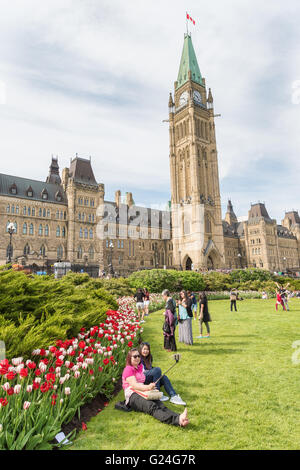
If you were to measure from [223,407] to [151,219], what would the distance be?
65377 millimetres

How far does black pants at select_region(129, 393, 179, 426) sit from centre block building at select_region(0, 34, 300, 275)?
96.9 ft

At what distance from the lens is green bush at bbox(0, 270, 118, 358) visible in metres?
5.21

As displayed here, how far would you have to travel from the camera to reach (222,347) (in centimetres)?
877

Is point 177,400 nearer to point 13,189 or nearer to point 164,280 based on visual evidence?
point 164,280

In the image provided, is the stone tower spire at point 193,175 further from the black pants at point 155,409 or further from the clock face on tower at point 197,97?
the black pants at point 155,409

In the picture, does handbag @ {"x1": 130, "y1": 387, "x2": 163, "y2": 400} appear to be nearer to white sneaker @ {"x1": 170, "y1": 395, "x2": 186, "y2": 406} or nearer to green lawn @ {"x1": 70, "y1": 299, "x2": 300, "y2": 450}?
green lawn @ {"x1": 70, "y1": 299, "x2": 300, "y2": 450}

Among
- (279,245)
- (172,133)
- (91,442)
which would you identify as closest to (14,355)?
(91,442)

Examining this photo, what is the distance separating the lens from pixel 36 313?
696 centimetres

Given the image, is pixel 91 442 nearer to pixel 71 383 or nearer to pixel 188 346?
pixel 71 383

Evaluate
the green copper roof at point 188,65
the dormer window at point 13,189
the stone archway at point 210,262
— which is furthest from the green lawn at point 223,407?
the green copper roof at point 188,65

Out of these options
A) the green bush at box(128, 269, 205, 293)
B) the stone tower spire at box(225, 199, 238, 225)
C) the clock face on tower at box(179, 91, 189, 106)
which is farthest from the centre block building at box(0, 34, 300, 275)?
the stone tower spire at box(225, 199, 238, 225)

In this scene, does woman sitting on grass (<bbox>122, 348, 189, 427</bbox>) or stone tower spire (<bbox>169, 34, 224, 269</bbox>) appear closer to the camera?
woman sitting on grass (<bbox>122, 348, 189, 427</bbox>)

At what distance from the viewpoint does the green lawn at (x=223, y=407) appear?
391 cm

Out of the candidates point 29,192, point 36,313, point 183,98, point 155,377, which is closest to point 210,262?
point 29,192
